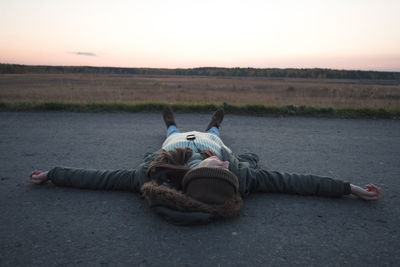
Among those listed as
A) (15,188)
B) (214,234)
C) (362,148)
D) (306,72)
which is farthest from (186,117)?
(306,72)

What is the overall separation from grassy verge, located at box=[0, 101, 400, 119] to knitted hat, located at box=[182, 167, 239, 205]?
5635 mm

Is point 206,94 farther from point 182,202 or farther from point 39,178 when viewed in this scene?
point 182,202

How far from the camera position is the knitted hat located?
210cm

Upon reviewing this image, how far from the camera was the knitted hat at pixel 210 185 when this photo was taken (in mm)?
2100

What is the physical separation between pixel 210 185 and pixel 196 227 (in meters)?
0.44

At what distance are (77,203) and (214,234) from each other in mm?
1442

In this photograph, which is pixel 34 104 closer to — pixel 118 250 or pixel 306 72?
pixel 118 250

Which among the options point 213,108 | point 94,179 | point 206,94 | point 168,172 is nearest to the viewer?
point 168,172

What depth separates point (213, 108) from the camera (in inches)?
309

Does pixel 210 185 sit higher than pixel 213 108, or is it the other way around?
pixel 213 108

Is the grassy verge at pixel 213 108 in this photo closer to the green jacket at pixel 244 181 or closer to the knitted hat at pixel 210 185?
the green jacket at pixel 244 181

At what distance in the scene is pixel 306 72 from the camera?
7519 centimetres

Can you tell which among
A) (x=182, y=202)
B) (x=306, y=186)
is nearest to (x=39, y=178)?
(x=182, y=202)

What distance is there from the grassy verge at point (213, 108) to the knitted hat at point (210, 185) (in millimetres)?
5635
